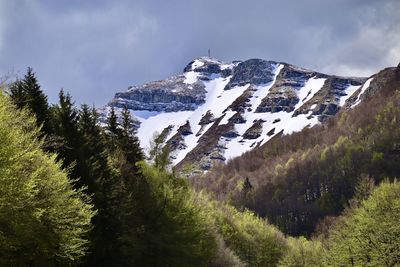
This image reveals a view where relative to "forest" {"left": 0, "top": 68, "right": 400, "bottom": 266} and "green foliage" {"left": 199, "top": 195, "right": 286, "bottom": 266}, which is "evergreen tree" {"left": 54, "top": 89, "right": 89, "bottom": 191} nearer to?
"forest" {"left": 0, "top": 68, "right": 400, "bottom": 266}

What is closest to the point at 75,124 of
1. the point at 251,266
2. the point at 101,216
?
the point at 101,216

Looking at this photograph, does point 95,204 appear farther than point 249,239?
No

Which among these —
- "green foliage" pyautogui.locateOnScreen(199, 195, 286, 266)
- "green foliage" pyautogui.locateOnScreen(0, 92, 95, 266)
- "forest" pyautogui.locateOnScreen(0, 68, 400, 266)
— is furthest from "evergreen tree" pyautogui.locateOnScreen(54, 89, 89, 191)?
"green foliage" pyautogui.locateOnScreen(199, 195, 286, 266)

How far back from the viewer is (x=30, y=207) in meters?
23.9

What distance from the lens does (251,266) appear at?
85.4m

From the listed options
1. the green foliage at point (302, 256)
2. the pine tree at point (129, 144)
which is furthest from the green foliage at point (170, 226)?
the green foliage at point (302, 256)

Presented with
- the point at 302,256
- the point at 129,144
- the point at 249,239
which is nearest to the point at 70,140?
the point at 129,144

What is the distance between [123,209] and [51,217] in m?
Answer: 16.2

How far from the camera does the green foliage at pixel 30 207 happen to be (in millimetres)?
21672

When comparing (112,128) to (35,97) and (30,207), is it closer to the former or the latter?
(35,97)

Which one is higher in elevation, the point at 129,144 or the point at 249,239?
the point at 129,144

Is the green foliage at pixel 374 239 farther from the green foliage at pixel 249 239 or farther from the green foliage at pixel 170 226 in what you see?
the green foliage at pixel 249 239

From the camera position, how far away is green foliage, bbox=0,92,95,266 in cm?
2167

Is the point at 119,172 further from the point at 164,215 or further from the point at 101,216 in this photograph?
the point at 101,216
